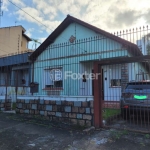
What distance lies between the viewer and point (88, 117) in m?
5.08

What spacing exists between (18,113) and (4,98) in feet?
6.38

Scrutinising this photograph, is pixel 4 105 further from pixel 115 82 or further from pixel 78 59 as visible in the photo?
pixel 115 82

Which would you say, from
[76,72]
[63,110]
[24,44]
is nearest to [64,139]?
[63,110]

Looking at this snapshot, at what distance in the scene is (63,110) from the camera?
5.67 meters

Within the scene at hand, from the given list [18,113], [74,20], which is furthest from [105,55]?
[18,113]

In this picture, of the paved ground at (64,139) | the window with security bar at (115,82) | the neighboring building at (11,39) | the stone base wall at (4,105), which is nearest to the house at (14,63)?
the neighboring building at (11,39)

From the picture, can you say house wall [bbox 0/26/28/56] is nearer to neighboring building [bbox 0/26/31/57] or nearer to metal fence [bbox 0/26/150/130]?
neighboring building [bbox 0/26/31/57]

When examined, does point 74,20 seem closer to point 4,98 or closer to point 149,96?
point 4,98

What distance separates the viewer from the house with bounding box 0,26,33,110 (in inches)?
356

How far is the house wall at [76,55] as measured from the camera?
859 centimetres

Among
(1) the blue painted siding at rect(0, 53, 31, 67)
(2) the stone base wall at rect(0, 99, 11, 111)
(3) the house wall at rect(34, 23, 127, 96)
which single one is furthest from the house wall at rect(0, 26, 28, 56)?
(2) the stone base wall at rect(0, 99, 11, 111)

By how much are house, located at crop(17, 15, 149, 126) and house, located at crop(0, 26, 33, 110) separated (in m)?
1.33

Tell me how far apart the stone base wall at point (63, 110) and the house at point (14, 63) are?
1011mm

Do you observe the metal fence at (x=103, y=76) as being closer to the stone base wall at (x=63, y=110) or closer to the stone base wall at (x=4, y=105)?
the stone base wall at (x=63, y=110)
